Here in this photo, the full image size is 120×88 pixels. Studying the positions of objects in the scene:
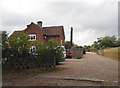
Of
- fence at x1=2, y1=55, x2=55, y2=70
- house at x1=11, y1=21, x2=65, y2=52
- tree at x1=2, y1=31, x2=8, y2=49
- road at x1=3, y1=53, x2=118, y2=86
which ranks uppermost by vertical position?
house at x1=11, y1=21, x2=65, y2=52

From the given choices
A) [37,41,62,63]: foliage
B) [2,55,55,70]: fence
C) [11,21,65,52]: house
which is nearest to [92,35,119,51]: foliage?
[11,21,65,52]: house

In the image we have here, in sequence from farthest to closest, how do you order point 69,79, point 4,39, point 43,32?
1. point 43,32
2. point 4,39
3. point 69,79

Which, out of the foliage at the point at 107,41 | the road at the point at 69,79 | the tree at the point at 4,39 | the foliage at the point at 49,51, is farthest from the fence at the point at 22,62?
the foliage at the point at 107,41

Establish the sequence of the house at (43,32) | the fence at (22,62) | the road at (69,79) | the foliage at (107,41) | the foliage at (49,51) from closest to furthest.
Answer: the road at (69,79), the fence at (22,62), the foliage at (49,51), the house at (43,32), the foliage at (107,41)

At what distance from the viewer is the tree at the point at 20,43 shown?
625 inches

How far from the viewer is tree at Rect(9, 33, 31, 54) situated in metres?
15.9

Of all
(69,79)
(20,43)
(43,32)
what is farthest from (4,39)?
(43,32)

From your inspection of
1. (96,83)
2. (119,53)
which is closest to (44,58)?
(96,83)

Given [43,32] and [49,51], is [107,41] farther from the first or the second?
[49,51]

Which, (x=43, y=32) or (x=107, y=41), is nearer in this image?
(x=43, y=32)

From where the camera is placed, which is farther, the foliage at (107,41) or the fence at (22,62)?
the foliage at (107,41)

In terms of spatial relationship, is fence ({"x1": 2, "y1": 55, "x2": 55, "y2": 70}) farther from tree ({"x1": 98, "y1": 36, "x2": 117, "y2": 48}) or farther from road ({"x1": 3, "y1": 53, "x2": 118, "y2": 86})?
tree ({"x1": 98, "y1": 36, "x2": 117, "y2": 48})

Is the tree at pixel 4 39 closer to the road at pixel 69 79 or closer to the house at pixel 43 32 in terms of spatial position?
the road at pixel 69 79

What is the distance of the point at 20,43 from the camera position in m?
16.0
